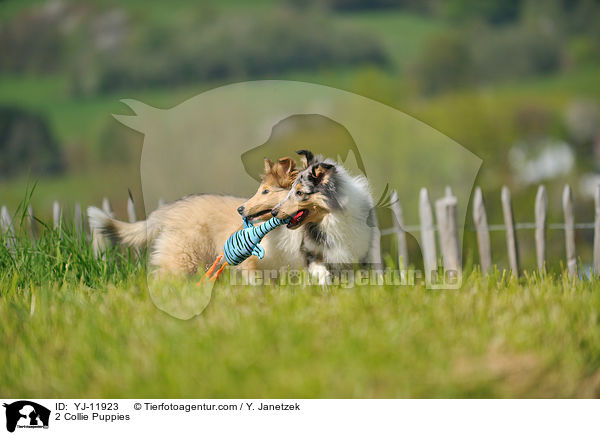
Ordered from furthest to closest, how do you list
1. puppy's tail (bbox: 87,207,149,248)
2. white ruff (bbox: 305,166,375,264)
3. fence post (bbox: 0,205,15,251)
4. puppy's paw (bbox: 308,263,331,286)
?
1. fence post (bbox: 0,205,15,251)
2. puppy's tail (bbox: 87,207,149,248)
3. puppy's paw (bbox: 308,263,331,286)
4. white ruff (bbox: 305,166,375,264)

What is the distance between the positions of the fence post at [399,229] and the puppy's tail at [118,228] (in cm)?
154

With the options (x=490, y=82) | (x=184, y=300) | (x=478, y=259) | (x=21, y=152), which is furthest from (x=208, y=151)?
(x=490, y=82)

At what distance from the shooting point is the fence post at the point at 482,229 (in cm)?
507

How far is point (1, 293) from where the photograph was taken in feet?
12.1

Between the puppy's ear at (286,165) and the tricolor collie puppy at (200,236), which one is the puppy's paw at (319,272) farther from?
the puppy's ear at (286,165)

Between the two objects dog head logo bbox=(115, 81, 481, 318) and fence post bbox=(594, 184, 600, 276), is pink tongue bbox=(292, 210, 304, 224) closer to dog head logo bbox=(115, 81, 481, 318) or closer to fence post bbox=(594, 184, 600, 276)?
dog head logo bbox=(115, 81, 481, 318)

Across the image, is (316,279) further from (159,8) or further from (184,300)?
(159,8)

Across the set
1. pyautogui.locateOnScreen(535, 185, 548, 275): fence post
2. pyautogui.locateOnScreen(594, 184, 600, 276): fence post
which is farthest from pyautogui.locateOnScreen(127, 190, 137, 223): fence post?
pyautogui.locateOnScreen(594, 184, 600, 276): fence post

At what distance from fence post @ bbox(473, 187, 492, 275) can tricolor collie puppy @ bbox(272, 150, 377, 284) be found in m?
2.11

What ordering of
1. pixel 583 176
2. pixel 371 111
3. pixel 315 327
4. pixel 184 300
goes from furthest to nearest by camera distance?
pixel 583 176 < pixel 371 111 < pixel 184 300 < pixel 315 327

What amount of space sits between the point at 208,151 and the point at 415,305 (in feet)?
4.55

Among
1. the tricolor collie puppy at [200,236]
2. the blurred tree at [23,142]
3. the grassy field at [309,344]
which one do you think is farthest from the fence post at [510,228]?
the blurred tree at [23,142]

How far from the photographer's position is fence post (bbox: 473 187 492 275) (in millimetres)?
5066
